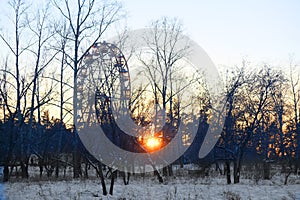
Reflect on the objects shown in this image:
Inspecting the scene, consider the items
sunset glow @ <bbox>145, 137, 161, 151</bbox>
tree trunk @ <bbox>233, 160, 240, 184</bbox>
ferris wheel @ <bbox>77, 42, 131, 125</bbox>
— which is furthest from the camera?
sunset glow @ <bbox>145, 137, 161, 151</bbox>

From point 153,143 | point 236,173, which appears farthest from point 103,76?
point 236,173

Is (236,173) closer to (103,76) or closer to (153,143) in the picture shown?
(153,143)

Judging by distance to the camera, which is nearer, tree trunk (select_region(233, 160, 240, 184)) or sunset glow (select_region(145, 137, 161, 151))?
tree trunk (select_region(233, 160, 240, 184))

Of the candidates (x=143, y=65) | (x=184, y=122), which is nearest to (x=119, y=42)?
(x=143, y=65)

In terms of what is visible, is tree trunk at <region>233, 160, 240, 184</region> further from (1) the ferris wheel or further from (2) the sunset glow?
(1) the ferris wheel

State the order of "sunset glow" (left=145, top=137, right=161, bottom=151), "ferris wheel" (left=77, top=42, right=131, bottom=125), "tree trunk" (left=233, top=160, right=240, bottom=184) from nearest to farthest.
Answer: "tree trunk" (left=233, top=160, right=240, bottom=184), "ferris wheel" (left=77, top=42, right=131, bottom=125), "sunset glow" (left=145, top=137, right=161, bottom=151)

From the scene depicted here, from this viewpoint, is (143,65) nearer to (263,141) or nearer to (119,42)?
(119,42)

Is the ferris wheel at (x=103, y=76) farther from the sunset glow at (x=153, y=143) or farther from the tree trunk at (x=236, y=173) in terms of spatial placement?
the tree trunk at (x=236, y=173)

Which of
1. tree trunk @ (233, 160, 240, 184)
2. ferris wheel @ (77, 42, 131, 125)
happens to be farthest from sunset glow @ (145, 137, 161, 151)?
tree trunk @ (233, 160, 240, 184)

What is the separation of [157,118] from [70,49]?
7960 millimetres

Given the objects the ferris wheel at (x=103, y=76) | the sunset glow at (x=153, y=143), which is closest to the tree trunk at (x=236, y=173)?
the sunset glow at (x=153, y=143)

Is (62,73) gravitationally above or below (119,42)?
below

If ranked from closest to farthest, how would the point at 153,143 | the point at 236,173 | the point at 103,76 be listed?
the point at 236,173 < the point at 103,76 < the point at 153,143

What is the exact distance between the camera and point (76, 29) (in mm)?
19922
